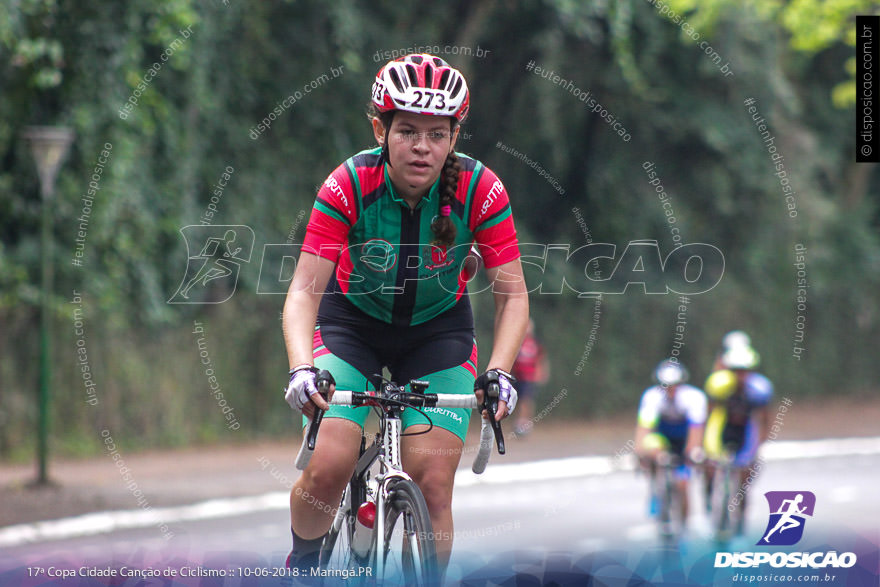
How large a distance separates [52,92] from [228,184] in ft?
10.6

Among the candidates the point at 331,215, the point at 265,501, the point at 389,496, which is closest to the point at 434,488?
the point at 389,496

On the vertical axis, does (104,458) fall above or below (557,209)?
below

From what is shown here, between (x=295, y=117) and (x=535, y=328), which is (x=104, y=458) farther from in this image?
(x=535, y=328)

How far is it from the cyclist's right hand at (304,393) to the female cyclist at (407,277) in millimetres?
107

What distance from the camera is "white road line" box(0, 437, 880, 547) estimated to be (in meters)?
11.0

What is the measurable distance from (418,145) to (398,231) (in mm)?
341

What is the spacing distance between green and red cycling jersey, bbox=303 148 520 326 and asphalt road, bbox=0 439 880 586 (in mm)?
1866

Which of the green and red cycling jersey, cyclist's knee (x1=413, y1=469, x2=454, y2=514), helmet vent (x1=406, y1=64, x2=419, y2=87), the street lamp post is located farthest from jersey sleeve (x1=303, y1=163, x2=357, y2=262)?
the street lamp post

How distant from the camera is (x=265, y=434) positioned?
18.4 meters

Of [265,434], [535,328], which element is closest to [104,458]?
[265,434]

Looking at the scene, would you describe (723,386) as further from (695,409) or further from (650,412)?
(650,412)

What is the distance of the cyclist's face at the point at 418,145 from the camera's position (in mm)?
4449

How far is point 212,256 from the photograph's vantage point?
55.8ft

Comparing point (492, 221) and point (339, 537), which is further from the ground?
point (492, 221)
